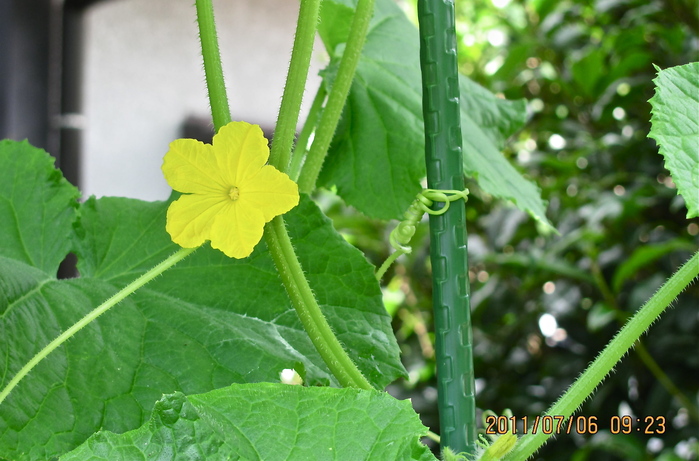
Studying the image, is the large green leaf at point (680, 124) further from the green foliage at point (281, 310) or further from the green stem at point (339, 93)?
the green stem at point (339, 93)

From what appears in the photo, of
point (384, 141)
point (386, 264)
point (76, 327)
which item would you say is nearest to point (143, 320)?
point (76, 327)

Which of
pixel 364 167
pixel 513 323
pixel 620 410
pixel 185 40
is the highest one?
pixel 185 40

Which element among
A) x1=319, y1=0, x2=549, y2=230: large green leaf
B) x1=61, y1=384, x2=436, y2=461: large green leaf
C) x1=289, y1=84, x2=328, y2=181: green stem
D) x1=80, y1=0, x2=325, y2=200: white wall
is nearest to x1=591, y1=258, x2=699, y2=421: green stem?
x1=319, y1=0, x2=549, y2=230: large green leaf

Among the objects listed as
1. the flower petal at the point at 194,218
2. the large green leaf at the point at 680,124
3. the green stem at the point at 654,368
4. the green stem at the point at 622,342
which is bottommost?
the green stem at the point at 654,368

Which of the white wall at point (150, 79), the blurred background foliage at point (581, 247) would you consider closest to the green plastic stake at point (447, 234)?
the blurred background foliage at point (581, 247)

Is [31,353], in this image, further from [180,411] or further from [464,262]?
[464,262]

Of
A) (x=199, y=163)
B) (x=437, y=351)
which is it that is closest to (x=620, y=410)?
(x=437, y=351)
